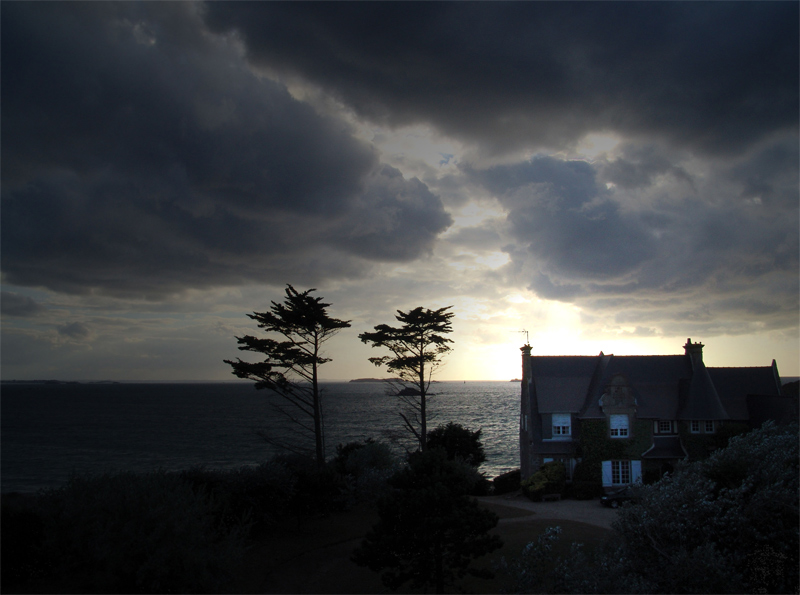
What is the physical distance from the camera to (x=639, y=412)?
37406mm

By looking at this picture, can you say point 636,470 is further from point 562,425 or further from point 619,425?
point 562,425

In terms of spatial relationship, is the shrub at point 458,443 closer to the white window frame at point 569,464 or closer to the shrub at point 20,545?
the white window frame at point 569,464

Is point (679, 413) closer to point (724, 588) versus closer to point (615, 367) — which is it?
point (615, 367)

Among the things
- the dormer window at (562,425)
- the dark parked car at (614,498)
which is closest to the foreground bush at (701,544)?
the dark parked car at (614,498)

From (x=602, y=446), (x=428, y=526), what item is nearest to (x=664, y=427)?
(x=602, y=446)

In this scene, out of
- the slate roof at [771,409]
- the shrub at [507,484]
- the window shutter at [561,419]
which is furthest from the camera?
the shrub at [507,484]

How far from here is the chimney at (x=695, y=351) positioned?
38781 millimetres

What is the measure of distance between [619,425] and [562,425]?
4.33m

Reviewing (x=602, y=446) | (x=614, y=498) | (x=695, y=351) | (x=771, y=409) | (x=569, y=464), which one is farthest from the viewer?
(x=695, y=351)

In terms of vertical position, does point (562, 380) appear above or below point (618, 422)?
above

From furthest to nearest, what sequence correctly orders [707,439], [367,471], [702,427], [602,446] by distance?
[602,446]
[702,427]
[707,439]
[367,471]

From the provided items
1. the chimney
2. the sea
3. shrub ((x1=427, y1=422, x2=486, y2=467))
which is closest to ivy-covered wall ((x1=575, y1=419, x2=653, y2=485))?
the chimney

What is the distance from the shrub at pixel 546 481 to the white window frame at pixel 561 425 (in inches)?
101

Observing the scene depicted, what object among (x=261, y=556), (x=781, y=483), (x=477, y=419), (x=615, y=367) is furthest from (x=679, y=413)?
(x=477, y=419)
